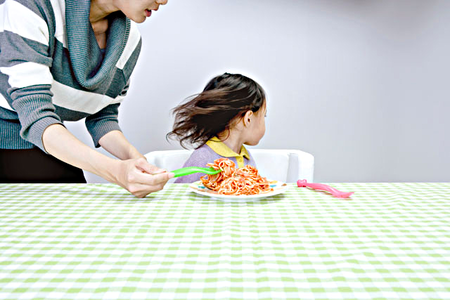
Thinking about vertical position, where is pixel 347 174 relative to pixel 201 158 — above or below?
below

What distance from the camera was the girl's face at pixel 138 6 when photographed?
3.41ft

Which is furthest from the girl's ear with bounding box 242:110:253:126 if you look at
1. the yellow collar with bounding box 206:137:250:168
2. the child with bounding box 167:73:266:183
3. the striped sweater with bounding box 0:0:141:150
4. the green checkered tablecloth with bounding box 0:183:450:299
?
the green checkered tablecloth with bounding box 0:183:450:299

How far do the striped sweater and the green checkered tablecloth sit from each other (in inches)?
9.4

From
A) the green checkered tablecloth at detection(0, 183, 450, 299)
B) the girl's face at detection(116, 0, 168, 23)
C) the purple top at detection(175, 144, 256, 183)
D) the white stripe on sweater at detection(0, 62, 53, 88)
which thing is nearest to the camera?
the green checkered tablecloth at detection(0, 183, 450, 299)

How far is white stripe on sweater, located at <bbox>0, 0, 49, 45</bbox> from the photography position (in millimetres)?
892

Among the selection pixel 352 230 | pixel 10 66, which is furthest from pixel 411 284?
pixel 10 66

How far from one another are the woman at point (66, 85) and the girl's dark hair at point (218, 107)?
0.36 metres

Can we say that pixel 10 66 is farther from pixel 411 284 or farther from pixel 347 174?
pixel 347 174

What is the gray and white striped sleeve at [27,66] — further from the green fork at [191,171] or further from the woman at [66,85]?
the green fork at [191,171]

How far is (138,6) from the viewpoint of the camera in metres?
1.05

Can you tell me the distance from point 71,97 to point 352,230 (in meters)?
0.92

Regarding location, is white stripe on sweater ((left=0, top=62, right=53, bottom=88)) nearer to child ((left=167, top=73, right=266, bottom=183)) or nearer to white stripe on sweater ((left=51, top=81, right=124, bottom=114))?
white stripe on sweater ((left=51, top=81, right=124, bottom=114))

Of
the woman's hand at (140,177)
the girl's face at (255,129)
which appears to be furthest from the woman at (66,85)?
the girl's face at (255,129)

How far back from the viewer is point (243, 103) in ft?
5.23
